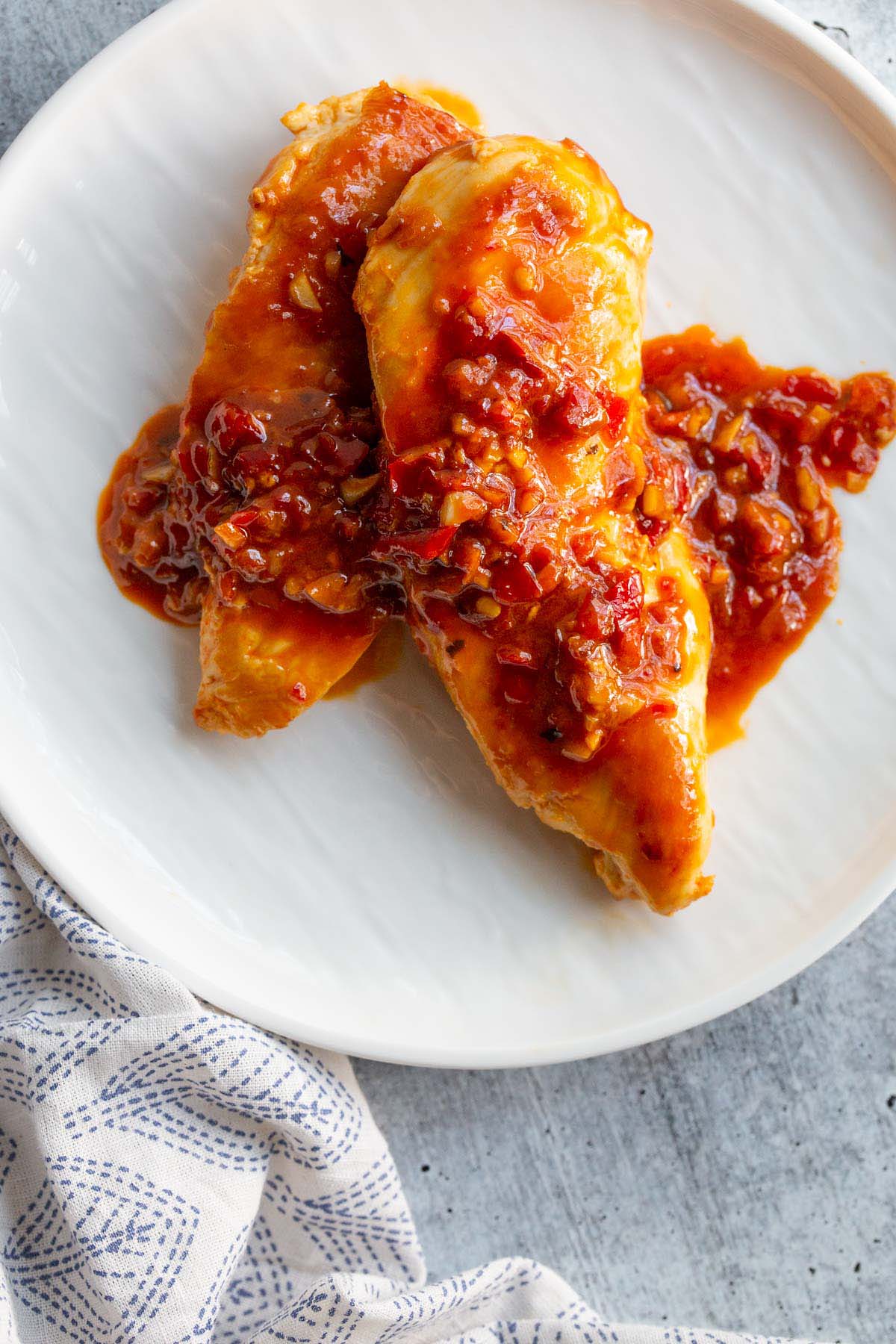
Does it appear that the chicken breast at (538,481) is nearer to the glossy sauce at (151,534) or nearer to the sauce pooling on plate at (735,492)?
the sauce pooling on plate at (735,492)

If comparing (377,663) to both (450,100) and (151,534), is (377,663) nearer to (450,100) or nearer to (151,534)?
(151,534)

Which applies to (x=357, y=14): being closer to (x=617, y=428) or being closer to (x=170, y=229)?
(x=170, y=229)

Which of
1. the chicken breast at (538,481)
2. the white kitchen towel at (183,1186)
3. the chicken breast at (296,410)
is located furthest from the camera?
the white kitchen towel at (183,1186)

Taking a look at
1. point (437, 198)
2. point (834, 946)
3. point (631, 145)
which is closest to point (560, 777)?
point (834, 946)

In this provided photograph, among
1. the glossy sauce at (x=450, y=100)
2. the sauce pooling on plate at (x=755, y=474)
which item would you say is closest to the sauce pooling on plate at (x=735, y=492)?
the sauce pooling on plate at (x=755, y=474)

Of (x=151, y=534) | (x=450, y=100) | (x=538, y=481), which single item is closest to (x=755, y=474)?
(x=538, y=481)

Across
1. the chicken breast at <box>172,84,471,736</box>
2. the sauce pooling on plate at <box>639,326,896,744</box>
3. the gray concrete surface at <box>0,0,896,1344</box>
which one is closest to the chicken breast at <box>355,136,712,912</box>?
the chicken breast at <box>172,84,471,736</box>

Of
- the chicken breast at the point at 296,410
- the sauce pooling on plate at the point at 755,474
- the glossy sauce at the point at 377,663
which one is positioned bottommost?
the glossy sauce at the point at 377,663
